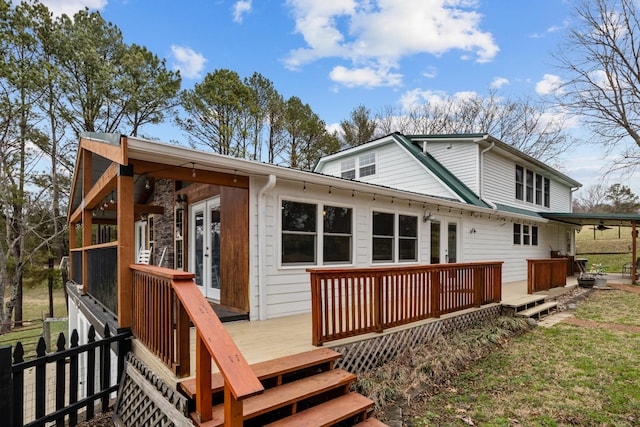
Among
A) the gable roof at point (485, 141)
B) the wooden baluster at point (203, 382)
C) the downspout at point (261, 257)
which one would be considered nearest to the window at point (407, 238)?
the downspout at point (261, 257)

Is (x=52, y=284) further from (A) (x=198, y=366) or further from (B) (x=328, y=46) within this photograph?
(A) (x=198, y=366)

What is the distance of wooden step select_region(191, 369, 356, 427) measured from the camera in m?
2.63

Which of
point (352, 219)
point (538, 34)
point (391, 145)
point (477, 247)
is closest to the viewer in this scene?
point (352, 219)

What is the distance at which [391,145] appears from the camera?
1245cm

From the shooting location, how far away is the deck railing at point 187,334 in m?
2.07

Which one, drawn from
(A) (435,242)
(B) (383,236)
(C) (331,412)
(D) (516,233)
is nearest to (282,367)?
(C) (331,412)

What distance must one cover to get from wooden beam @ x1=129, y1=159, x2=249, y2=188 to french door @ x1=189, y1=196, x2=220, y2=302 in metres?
1.52

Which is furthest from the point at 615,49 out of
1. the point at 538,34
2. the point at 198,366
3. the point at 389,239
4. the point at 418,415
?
the point at 198,366

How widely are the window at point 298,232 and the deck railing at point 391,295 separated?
89cm

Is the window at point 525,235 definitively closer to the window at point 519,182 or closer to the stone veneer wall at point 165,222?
the window at point 519,182

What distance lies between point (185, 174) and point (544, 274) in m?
10.1

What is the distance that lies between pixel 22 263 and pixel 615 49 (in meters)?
29.5

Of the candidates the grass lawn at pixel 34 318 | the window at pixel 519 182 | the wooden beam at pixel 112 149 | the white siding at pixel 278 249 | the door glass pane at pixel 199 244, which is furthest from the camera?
the window at pixel 519 182

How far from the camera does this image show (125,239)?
12.8ft
